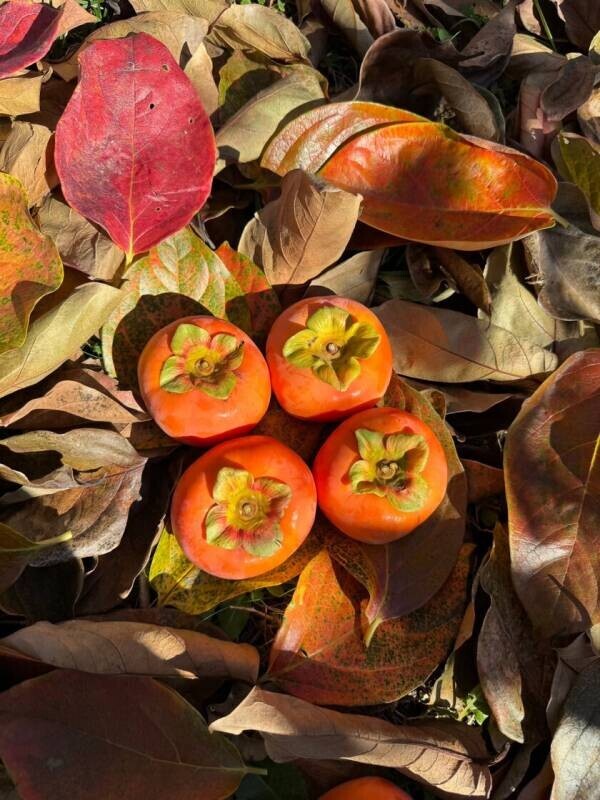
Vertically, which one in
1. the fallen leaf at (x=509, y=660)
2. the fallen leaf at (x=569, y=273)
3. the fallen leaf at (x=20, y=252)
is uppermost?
the fallen leaf at (x=20, y=252)

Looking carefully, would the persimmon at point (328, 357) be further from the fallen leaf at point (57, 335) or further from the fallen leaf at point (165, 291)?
the fallen leaf at point (57, 335)

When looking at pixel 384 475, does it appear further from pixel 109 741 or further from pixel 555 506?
pixel 109 741

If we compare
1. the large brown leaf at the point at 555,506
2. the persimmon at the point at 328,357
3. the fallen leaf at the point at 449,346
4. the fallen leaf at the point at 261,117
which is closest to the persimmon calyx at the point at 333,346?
the persimmon at the point at 328,357

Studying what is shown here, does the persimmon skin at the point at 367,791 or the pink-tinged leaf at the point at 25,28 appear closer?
the persimmon skin at the point at 367,791

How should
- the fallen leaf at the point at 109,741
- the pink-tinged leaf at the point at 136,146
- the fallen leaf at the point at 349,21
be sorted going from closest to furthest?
the fallen leaf at the point at 109,741
the pink-tinged leaf at the point at 136,146
the fallen leaf at the point at 349,21

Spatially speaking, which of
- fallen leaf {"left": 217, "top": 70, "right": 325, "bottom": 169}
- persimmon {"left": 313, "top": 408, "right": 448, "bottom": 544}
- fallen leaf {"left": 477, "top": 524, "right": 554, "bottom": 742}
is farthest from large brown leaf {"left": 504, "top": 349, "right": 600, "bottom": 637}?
fallen leaf {"left": 217, "top": 70, "right": 325, "bottom": 169}

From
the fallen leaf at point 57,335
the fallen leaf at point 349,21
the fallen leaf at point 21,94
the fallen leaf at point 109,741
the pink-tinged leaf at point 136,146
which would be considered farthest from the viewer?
the fallen leaf at point 349,21

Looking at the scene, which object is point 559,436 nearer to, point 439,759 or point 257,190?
point 439,759

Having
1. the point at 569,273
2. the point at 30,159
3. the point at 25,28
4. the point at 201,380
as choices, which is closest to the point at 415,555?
the point at 201,380
